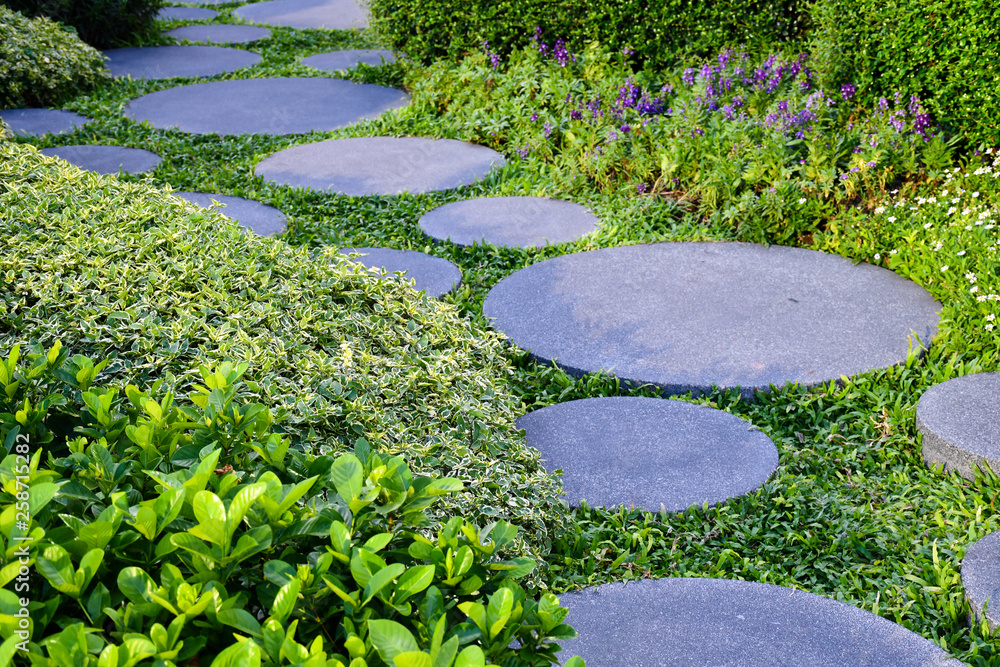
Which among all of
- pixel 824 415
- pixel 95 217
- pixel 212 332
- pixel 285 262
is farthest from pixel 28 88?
pixel 824 415

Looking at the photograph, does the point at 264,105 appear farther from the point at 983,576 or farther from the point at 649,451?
the point at 983,576

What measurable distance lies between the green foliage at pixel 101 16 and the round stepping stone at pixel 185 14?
150 cm

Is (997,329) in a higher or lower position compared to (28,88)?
lower

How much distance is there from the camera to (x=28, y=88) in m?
7.91

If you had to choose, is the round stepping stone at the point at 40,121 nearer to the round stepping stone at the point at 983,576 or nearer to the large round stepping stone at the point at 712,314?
the large round stepping stone at the point at 712,314

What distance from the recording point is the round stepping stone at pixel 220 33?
11.1m

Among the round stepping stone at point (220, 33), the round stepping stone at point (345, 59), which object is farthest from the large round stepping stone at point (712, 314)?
the round stepping stone at point (220, 33)

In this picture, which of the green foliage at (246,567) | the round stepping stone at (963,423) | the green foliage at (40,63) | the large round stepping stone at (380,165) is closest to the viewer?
the green foliage at (246,567)

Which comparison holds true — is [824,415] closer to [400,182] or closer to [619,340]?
[619,340]

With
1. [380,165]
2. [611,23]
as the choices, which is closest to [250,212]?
[380,165]

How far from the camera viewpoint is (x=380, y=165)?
20.7ft

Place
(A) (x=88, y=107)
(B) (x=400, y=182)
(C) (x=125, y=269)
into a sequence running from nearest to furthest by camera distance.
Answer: (C) (x=125, y=269) < (B) (x=400, y=182) < (A) (x=88, y=107)

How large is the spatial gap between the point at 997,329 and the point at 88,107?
7.37m

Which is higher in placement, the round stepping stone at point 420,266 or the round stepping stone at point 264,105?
the round stepping stone at point 264,105
